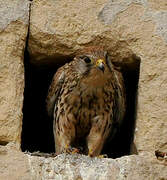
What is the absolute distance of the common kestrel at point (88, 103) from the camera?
5.42 m

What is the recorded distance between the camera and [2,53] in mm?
5219

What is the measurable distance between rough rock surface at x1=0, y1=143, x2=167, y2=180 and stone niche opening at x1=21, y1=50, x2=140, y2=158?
1.30 metres

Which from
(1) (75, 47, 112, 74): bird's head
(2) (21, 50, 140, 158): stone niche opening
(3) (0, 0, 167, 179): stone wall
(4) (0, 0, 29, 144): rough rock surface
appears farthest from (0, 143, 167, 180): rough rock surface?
(2) (21, 50, 140, 158): stone niche opening

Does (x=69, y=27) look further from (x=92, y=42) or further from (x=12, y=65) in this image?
(x=12, y=65)

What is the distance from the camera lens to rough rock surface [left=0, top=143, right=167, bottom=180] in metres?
4.52

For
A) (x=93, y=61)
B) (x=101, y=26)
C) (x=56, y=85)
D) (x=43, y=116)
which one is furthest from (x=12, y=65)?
(x=43, y=116)

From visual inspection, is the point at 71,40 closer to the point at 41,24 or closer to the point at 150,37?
the point at 41,24

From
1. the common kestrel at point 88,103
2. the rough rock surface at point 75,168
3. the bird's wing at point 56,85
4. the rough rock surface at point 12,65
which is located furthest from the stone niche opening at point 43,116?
the rough rock surface at point 75,168

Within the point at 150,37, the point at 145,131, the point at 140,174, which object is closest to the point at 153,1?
the point at 150,37

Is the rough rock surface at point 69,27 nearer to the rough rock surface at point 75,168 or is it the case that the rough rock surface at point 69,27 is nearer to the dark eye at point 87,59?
the dark eye at point 87,59

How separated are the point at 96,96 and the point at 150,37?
0.65 meters

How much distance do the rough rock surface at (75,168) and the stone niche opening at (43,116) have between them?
51.2 inches

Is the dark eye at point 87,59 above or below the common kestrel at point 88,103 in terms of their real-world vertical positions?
above

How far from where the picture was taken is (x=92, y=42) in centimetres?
550
